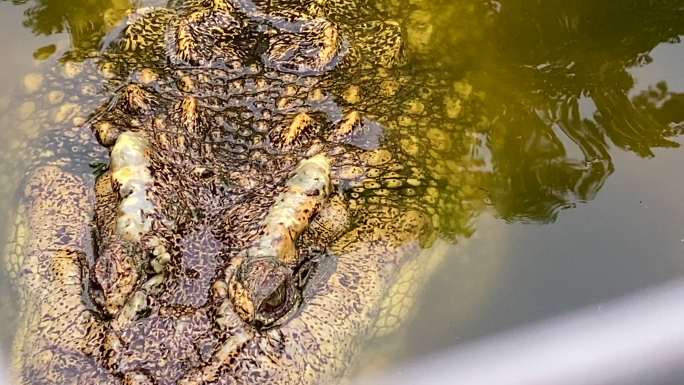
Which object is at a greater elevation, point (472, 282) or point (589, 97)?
point (589, 97)

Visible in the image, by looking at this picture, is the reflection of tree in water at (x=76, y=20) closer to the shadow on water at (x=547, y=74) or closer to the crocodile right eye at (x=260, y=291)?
the shadow on water at (x=547, y=74)

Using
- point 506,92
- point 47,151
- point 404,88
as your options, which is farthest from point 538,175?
point 47,151

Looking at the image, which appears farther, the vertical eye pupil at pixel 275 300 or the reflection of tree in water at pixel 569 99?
the reflection of tree in water at pixel 569 99

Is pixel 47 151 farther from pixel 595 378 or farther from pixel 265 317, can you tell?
pixel 595 378

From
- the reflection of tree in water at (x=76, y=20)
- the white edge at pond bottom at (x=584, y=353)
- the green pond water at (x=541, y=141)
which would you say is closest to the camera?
the white edge at pond bottom at (x=584, y=353)

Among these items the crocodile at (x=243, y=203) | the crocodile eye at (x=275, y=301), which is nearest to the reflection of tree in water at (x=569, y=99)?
the crocodile at (x=243, y=203)

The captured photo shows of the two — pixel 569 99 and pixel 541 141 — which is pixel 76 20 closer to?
pixel 541 141

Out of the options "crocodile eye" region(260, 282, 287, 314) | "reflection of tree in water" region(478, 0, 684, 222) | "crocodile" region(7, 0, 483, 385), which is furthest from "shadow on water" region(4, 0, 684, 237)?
"crocodile eye" region(260, 282, 287, 314)

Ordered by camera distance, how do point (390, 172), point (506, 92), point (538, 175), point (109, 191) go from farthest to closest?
point (506, 92) < point (538, 175) < point (390, 172) < point (109, 191)

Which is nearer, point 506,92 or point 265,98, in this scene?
point 265,98
